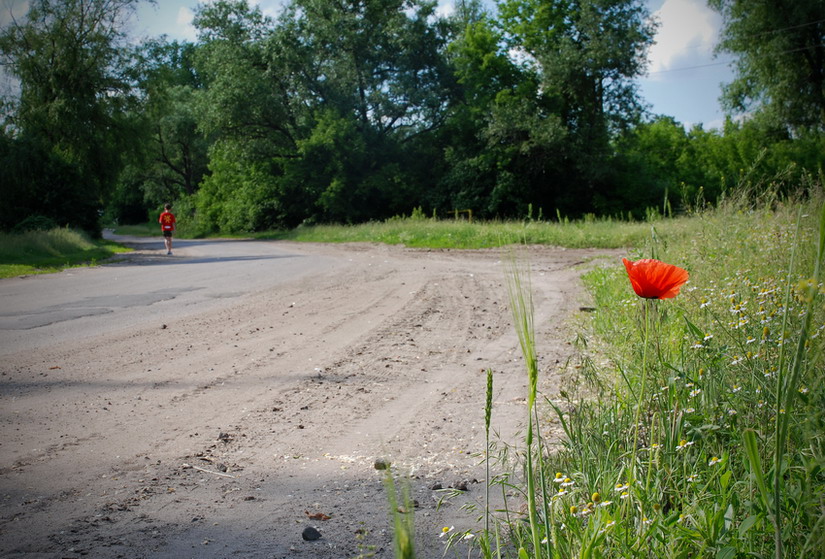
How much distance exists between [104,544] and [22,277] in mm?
11418

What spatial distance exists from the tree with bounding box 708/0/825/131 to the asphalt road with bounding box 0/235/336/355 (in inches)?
869

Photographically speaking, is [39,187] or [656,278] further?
[39,187]

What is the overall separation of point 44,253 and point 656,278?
18.4 meters

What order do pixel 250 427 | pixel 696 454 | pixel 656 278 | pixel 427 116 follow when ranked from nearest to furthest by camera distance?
1. pixel 656 278
2. pixel 696 454
3. pixel 250 427
4. pixel 427 116

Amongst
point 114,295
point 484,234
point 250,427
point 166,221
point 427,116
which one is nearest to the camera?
point 250,427

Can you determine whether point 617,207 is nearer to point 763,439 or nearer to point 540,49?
point 540,49

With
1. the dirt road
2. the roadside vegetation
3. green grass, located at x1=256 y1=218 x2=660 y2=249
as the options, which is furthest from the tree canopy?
the roadside vegetation

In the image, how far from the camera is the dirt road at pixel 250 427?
8.15 feet

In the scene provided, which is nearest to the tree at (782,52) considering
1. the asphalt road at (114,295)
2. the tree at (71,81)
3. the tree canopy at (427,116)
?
the tree canopy at (427,116)

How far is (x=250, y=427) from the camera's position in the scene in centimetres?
373

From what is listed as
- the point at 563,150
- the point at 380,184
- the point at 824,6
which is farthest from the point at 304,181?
the point at 824,6

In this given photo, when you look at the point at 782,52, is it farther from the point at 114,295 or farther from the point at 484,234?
the point at 114,295

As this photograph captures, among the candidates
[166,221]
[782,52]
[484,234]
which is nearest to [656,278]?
[484,234]

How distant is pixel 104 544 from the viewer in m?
2.34
